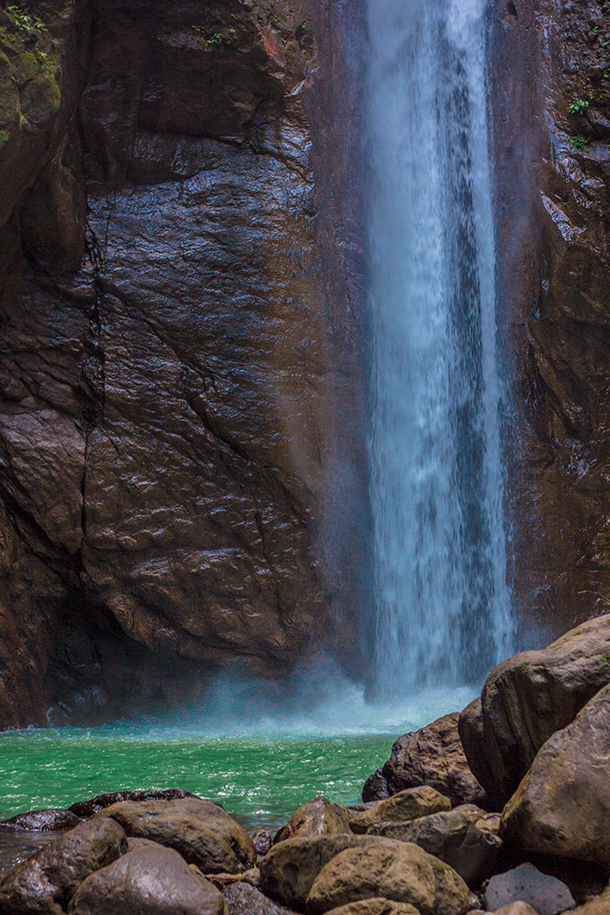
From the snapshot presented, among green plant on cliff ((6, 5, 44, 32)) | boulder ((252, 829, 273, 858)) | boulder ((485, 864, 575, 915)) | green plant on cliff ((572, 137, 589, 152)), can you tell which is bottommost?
boulder ((252, 829, 273, 858))

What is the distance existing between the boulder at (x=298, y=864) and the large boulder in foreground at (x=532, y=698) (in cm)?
106

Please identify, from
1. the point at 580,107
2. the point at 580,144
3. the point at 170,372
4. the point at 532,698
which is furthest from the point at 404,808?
the point at 580,107

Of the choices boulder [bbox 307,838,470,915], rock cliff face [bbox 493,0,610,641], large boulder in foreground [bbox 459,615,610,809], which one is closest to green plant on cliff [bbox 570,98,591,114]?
rock cliff face [bbox 493,0,610,641]

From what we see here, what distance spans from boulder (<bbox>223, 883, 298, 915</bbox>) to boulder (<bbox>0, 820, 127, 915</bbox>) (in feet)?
1.90

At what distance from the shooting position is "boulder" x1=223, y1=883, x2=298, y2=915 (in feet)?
10.9

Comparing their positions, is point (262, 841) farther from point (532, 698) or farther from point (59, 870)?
point (532, 698)

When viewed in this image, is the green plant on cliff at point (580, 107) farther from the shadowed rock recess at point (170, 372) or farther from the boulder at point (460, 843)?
the boulder at point (460, 843)

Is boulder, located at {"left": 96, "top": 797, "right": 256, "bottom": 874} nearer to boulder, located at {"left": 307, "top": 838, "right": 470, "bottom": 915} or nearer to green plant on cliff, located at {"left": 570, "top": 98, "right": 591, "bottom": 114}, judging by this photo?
boulder, located at {"left": 307, "top": 838, "right": 470, "bottom": 915}

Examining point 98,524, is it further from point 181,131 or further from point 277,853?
point 277,853

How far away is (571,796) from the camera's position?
328 cm

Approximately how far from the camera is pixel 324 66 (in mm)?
12383

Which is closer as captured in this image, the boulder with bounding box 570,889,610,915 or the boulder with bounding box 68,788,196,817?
the boulder with bounding box 570,889,610,915

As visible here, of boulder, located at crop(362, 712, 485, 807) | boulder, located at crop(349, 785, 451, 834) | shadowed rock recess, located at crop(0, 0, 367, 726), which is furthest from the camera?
shadowed rock recess, located at crop(0, 0, 367, 726)

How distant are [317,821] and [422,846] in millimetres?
667
